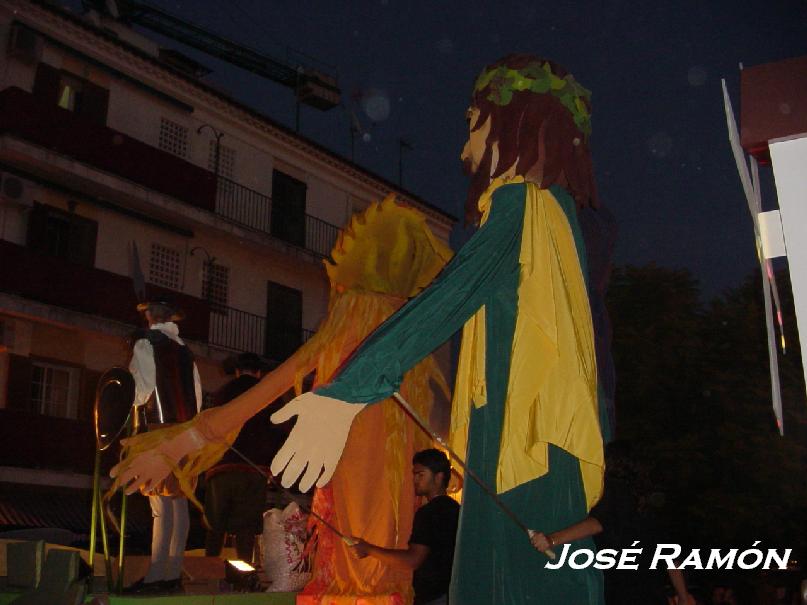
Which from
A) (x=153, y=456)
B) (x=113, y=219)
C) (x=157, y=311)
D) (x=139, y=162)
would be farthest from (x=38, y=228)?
(x=153, y=456)

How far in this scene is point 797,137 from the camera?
138 cm

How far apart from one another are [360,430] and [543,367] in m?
1.85

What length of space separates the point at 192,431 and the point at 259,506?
87.3 inches

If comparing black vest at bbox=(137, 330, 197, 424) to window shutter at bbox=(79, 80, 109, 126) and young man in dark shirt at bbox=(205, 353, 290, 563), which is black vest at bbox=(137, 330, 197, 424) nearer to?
young man in dark shirt at bbox=(205, 353, 290, 563)

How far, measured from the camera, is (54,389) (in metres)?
15.0

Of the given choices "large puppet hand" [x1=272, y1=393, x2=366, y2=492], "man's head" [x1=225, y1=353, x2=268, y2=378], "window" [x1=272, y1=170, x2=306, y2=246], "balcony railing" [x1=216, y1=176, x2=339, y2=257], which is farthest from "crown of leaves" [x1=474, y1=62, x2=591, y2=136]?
"window" [x1=272, y1=170, x2=306, y2=246]

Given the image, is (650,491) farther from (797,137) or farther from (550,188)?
(797,137)

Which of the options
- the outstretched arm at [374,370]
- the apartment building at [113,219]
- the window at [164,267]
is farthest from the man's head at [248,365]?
the window at [164,267]

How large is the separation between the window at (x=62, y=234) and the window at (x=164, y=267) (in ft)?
4.55

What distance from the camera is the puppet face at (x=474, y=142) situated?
99.9 inches

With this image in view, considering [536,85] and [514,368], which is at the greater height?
[536,85]

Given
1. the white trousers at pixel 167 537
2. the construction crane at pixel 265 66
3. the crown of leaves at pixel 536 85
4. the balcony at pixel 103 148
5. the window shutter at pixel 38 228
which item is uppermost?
the construction crane at pixel 265 66

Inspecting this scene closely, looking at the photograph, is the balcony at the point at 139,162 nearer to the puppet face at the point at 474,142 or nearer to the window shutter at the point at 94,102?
the window shutter at the point at 94,102

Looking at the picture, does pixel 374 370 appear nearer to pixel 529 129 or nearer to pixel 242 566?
pixel 529 129
